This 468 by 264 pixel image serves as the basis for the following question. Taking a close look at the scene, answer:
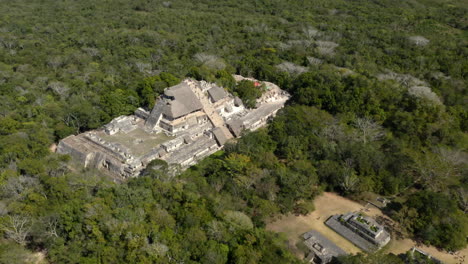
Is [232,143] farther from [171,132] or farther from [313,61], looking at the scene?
[313,61]

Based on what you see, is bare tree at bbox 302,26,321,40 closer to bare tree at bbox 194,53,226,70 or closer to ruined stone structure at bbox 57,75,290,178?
bare tree at bbox 194,53,226,70

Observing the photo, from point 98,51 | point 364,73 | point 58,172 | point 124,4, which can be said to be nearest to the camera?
point 58,172

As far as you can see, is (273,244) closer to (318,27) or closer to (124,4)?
(318,27)

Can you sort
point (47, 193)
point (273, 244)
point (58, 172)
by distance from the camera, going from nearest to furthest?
1. point (273, 244)
2. point (47, 193)
3. point (58, 172)

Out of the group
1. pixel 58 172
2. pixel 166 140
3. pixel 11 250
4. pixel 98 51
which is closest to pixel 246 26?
pixel 98 51

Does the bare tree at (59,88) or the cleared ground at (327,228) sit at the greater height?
the bare tree at (59,88)

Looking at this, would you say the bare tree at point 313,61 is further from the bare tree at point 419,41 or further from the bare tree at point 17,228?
the bare tree at point 17,228

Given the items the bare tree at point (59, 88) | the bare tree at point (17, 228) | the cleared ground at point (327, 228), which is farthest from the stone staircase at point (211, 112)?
the bare tree at point (17, 228)
